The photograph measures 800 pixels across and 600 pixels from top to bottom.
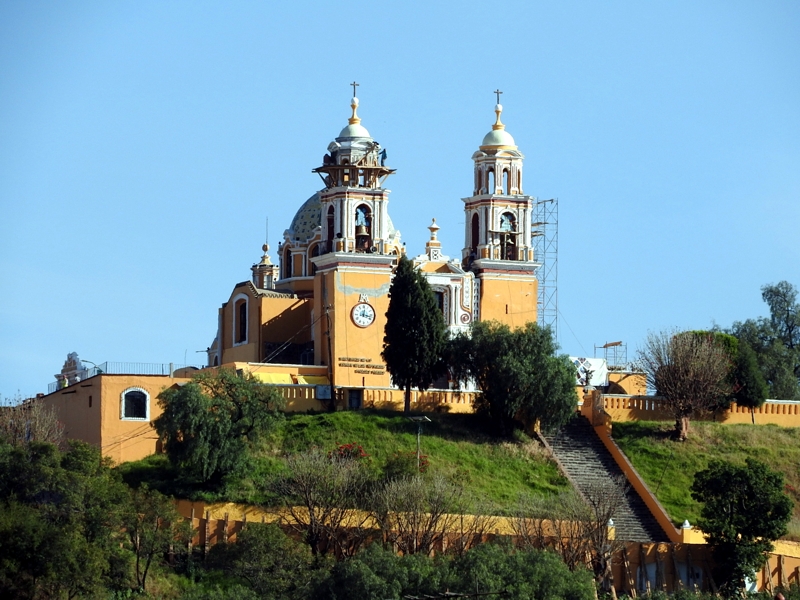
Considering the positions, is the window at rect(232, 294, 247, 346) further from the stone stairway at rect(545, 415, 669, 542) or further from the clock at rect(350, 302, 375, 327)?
the stone stairway at rect(545, 415, 669, 542)

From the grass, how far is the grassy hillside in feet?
10.6

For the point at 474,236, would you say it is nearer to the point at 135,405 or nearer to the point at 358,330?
the point at 358,330

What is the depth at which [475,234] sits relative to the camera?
77.3m

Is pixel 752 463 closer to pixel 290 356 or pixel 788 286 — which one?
pixel 290 356

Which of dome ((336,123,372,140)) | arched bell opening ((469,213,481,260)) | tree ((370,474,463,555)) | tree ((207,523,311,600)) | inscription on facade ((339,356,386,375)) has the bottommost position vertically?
tree ((207,523,311,600))

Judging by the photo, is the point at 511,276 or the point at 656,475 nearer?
the point at 656,475

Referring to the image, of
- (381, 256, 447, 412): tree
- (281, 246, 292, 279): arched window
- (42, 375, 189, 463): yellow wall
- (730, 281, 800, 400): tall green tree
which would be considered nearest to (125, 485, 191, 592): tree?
(42, 375, 189, 463): yellow wall

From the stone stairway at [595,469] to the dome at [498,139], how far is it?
11691mm

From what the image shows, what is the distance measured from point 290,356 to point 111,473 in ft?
46.8

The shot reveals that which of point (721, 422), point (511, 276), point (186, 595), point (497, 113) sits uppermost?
point (497, 113)

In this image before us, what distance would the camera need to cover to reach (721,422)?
72.1m

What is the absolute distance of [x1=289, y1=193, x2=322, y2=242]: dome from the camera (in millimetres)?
78875

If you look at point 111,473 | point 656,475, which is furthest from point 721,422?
point 111,473

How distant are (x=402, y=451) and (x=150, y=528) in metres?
10.7
